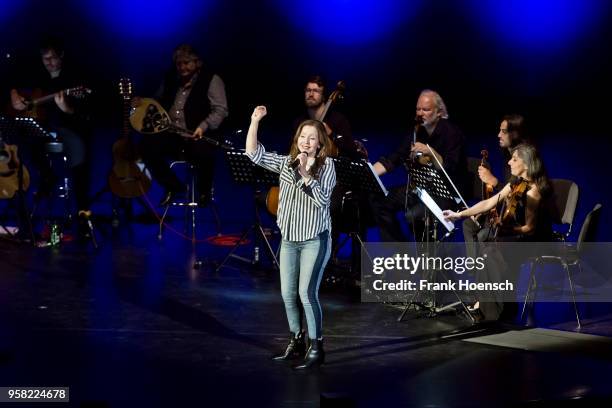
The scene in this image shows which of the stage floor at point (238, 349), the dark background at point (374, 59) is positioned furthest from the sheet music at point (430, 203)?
the dark background at point (374, 59)

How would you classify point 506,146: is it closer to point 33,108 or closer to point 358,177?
point 358,177

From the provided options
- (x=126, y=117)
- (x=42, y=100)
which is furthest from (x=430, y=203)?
(x=42, y=100)

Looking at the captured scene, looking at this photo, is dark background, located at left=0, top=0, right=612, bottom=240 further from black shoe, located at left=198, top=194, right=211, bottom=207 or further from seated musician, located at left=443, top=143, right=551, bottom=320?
seated musician, located at left=443, top=143, right=551, bottom=320

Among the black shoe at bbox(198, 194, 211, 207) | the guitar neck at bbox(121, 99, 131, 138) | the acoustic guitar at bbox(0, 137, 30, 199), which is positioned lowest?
the black shoe at bbox(198, 194, 211, 207)

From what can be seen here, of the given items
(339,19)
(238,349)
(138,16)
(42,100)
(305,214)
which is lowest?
(238,349)

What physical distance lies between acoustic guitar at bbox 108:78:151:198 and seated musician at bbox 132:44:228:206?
21 centimetres

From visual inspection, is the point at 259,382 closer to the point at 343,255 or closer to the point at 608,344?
the point at 608,344

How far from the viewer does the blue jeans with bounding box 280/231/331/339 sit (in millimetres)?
5750

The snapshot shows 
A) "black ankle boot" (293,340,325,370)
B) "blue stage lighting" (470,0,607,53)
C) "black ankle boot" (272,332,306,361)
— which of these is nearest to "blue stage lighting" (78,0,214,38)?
"blue stage lighting" (470,0,607,53)

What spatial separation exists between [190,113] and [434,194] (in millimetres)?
3398

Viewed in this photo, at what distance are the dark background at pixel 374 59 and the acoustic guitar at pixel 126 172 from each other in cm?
73

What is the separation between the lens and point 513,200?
6.93m

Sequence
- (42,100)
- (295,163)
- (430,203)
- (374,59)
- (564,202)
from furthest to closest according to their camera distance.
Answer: (374,59) < (42,100) < (564,202) < (430,203) < (295,163)

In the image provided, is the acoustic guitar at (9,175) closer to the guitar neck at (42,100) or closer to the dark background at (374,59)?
the guitar neck at (42,100)
